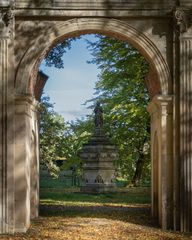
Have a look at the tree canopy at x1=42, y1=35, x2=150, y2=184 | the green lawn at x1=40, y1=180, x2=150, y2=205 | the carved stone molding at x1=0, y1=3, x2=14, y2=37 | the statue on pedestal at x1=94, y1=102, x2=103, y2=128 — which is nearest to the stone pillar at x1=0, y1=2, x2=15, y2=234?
the carved stone molding at x1=0, y1=3, x2=14, y2=37

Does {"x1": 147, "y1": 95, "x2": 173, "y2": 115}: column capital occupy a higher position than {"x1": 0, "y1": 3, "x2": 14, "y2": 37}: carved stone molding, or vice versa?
{"x1": 0, "y1": 3, "x2": 14, "y2": 37}: carved stone molding

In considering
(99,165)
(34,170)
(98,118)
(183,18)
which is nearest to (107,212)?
(34,170)

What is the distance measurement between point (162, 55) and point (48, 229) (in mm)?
5076

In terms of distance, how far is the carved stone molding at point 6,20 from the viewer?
11.4 m

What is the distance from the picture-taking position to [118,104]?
24.2 meters

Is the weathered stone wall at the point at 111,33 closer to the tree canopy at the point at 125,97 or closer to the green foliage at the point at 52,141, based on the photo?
the tree canopy at the point at 125,97

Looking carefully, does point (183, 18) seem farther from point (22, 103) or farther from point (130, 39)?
point (22, 103)

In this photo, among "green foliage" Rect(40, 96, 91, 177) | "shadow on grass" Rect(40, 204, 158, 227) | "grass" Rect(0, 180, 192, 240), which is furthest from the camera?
"green foliage" Rect(40, 96, 91, 177)

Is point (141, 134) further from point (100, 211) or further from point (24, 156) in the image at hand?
point (24, 156)

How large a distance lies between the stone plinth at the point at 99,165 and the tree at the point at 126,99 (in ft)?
6.04

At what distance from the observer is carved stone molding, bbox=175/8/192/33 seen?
11.5m

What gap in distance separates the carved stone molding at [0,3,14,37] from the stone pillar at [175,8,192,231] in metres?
3.95

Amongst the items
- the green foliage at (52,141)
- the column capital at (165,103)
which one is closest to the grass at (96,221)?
the column capital at (165,103)

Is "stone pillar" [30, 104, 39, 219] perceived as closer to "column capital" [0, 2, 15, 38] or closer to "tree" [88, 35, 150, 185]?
"column capital" [0, 2, 15, 38]
